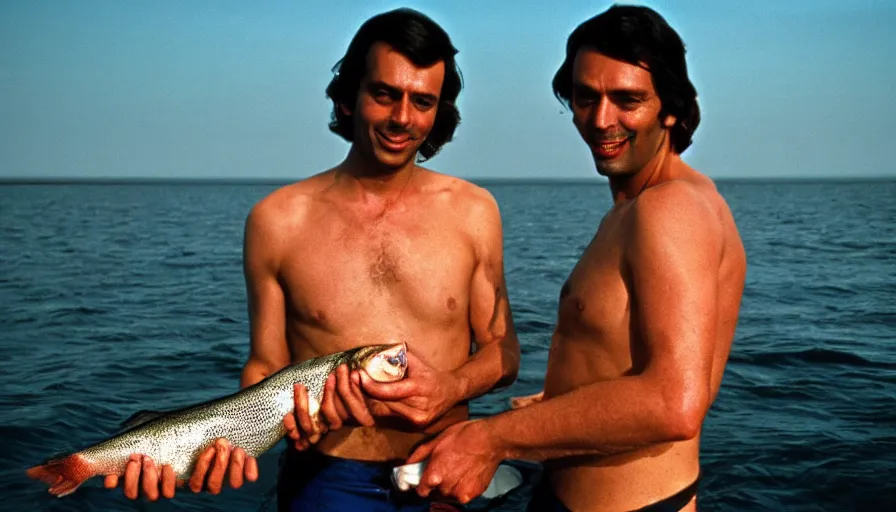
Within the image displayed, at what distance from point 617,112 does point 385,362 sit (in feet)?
5.18

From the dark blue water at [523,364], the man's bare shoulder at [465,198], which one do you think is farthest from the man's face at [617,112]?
the dark blue water at [523,364]

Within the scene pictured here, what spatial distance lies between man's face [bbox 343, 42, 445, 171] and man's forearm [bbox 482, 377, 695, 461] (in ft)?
5.68

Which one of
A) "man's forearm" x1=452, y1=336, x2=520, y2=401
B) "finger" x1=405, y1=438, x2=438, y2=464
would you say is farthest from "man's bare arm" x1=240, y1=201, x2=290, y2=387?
"finger" x1=405, y1=438, x2=438, y2=464

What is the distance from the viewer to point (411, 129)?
15.6 ft

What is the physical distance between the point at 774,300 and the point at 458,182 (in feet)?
51.7

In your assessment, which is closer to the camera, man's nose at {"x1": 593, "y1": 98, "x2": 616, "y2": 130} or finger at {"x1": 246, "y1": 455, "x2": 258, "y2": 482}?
man's nose at {"x1": 593, "y1": 98, "x2": 616, "y2": 130}

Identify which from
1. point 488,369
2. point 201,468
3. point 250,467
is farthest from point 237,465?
point 488,369

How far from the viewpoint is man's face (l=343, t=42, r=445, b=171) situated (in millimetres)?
4738

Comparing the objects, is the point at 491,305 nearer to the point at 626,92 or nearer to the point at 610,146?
the point at 610,146

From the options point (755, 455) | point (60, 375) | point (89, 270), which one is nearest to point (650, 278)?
point (755, 455)

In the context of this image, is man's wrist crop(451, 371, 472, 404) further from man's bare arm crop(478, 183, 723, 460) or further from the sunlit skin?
the sunlit skin

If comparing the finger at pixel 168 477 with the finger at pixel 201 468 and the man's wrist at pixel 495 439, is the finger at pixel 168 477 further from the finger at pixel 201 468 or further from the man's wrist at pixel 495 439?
the man's wrist at pixel 495 439

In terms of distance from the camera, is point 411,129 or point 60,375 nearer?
point 411,129

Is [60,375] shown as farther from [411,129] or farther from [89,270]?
[89,270]
